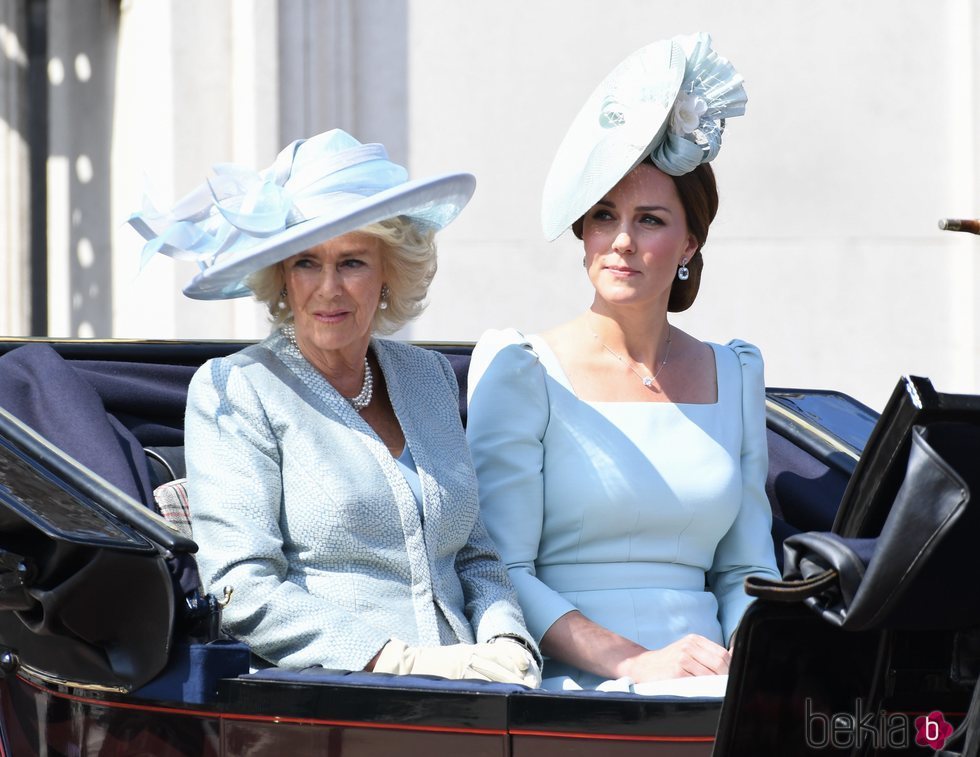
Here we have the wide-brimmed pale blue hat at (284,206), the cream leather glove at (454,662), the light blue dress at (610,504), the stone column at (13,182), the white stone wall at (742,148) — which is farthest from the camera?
the stone column at (13,182)

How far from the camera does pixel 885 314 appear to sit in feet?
17.9

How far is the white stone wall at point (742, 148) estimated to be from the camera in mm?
5281

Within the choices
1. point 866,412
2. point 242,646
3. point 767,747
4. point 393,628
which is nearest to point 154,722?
point 242,646

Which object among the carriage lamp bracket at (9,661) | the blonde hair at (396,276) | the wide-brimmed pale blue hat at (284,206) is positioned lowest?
the carriage lamp bracket at (9,661)

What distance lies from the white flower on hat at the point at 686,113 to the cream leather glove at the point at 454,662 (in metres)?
0.93

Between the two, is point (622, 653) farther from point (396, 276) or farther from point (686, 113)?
point (686, 113)

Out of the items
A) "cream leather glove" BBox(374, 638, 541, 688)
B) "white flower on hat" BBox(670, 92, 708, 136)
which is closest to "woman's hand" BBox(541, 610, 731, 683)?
"cream leather glove" BBox(374, 638, 541, 688)

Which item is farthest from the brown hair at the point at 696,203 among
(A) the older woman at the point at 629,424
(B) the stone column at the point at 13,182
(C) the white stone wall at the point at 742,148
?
(B) the stone column at the point at 13,182

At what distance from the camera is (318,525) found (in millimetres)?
2176

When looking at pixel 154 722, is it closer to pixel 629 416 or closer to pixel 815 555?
pixel 815 555

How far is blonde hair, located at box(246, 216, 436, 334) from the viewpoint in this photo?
235cm

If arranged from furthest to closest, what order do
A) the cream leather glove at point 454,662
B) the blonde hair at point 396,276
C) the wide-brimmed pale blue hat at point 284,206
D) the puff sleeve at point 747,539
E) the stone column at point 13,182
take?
the stone column at point 13,182 → the puff sleeve at point 747,539 → the blonde hair at point 396,276 → the wide-brimmed pale blue hat at point 284,206 → the cream leather glove at point 454,662

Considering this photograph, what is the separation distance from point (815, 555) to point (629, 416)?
116 cm

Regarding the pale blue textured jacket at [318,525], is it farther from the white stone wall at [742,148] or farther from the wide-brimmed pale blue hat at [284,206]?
the white stone wall at [742,148]
